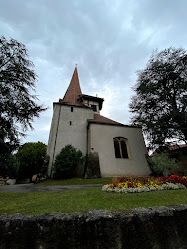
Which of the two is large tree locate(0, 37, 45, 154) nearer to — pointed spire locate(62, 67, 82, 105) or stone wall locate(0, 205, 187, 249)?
stone wall locate(0, 205, 187, 249)

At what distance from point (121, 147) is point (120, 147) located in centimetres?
21

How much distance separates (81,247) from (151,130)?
12.9 metres

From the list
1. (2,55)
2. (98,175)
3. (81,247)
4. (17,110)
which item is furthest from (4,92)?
(98,175)

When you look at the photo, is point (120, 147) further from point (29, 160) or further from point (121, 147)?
point (29, 160)

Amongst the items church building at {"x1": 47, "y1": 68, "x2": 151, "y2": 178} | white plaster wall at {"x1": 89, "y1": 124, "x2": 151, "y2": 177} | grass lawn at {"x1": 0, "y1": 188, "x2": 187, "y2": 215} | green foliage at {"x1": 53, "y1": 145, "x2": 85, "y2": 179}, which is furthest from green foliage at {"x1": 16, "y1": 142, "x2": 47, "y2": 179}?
grass lawn at {"x1": 0, "y1": 188, "x2": 187, "y2": 215}

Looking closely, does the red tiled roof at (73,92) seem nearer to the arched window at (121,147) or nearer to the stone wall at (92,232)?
the arched window at (121,147)

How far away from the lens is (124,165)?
526 inches

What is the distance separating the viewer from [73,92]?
21.6 metres

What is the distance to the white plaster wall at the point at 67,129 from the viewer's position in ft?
46.9

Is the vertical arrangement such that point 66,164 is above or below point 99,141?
below

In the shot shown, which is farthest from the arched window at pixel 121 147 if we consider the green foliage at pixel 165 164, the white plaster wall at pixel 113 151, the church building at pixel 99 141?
the green foliage at pixel 165 164

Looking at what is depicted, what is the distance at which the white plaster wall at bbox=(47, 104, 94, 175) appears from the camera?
563 inches

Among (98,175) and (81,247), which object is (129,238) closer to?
(81,247)

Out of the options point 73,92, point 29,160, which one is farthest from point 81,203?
point 29,160
